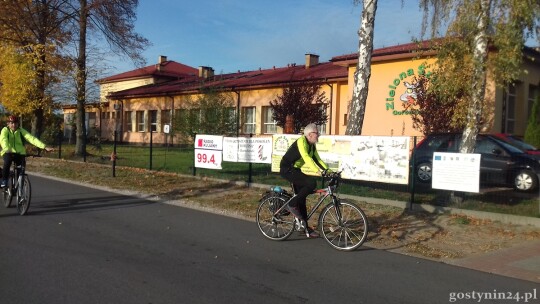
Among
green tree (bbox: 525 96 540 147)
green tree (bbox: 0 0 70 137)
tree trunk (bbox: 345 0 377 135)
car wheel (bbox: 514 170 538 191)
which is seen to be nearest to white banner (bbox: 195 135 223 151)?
tree trunk (bbox: 345 0 377 135)

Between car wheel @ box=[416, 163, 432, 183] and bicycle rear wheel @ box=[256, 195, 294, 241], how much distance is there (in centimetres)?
661

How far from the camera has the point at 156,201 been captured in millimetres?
12469

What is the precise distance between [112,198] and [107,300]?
26.0ft

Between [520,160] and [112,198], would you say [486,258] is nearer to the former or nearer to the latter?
[520,160]

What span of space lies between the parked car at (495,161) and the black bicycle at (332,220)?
12.8ft

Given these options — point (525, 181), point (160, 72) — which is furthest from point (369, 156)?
point (160, 72)

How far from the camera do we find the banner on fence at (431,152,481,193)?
9633mm

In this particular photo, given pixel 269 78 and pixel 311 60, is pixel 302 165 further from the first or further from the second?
pixel 311 60

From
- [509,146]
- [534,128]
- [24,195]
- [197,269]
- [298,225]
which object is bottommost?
[197,269]

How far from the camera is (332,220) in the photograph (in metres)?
7.57

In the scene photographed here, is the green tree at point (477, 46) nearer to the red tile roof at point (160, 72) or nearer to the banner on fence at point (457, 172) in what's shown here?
the banner on fence at point (457, 172)

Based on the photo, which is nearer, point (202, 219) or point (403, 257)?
point (403, 257)

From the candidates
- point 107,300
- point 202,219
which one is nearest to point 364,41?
point 202,219

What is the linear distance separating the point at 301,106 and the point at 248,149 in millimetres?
9092
